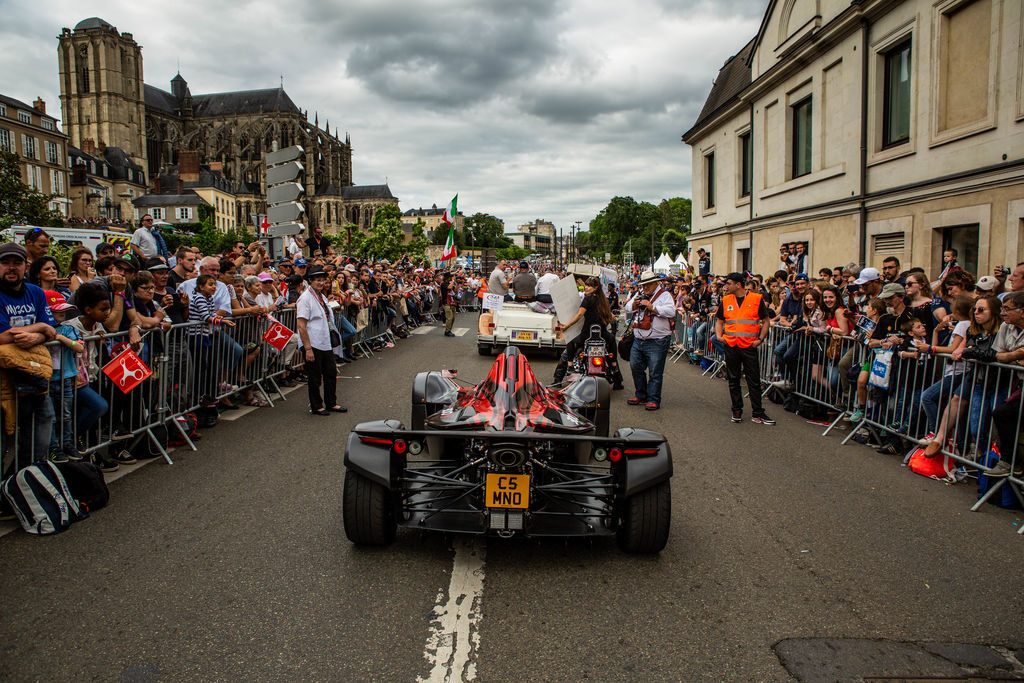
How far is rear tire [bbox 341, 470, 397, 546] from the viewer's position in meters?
4.11

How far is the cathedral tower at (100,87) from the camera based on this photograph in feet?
301

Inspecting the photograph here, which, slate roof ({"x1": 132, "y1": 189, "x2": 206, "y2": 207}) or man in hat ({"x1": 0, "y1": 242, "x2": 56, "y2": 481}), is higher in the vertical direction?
slate roof ({"x1": 132, "y1": 189, "x2": 206, "y2": 207})

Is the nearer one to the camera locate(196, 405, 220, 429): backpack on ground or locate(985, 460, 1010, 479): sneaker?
locate(985, 460, 1010, 479): sneaker

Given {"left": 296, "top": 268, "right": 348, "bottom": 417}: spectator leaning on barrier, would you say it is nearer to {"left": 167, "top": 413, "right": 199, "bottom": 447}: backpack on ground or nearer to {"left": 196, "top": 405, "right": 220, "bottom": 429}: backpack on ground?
{"left": 196, "top": 405, "right": 220, "bottom": 429}: backpack on ground

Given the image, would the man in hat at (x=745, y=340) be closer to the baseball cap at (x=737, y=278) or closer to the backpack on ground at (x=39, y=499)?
the baseball cap at (x=737, y=278)

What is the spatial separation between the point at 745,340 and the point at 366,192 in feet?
369

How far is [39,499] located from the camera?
456cm

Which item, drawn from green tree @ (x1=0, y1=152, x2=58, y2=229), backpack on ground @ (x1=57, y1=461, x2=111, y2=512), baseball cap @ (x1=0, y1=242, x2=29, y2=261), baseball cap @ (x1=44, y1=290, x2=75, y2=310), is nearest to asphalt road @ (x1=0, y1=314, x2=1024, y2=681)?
backpack on ground @ (x1=57, y1=461, x2=111, y2=512)

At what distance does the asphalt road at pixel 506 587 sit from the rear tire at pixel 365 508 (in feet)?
0.49

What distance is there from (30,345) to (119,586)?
211 cm

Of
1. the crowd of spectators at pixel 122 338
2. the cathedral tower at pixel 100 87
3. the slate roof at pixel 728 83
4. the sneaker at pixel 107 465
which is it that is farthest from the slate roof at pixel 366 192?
the sneaker at pixel 107 465

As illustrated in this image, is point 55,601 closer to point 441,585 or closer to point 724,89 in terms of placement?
point 441,585

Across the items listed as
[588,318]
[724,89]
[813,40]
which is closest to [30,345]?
[588,318]

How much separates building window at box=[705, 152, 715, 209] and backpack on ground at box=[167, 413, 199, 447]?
23.2 meters
